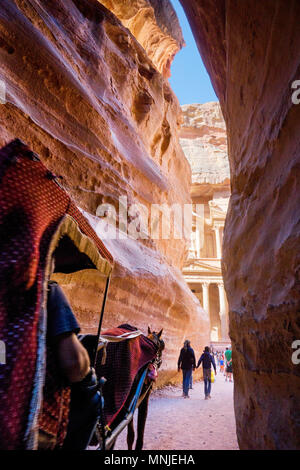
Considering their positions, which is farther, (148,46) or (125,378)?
(148,46)

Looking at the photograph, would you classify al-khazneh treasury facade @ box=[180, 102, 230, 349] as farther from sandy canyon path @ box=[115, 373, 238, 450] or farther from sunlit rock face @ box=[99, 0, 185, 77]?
sandy canyon path @ box=[115, 373, 238, 450]

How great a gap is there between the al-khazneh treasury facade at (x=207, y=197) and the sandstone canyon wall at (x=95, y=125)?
2535 centimetres

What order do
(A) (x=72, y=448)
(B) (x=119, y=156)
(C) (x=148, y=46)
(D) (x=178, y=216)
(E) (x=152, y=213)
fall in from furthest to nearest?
(C) (x=148, y=46) → (D) (x=178, y=216) → (E) (x=152, y=213) → (B) (x=119, y=156) → (A) (x=72, y=448)

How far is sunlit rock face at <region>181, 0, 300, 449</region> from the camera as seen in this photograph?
2.10 metres

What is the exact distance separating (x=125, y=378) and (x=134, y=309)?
4.91 meters

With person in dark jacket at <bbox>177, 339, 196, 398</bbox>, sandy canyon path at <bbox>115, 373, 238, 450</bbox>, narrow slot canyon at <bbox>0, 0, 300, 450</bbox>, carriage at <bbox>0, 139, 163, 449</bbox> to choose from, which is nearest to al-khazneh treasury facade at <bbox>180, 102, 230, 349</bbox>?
narrow slot canyon at <bbox>0, 0, 300, 450</bbox>

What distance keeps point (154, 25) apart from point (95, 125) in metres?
16.5

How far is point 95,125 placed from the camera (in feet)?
25.1

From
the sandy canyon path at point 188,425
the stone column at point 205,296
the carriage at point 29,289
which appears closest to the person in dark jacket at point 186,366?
the sandy canyon path at point 188,425

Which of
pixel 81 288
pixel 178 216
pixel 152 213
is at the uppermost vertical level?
pixel 178 216

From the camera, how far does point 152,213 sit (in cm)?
1099

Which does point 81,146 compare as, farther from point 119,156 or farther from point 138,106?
point 138,106

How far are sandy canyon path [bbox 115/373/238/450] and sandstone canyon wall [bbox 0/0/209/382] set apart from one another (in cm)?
208
